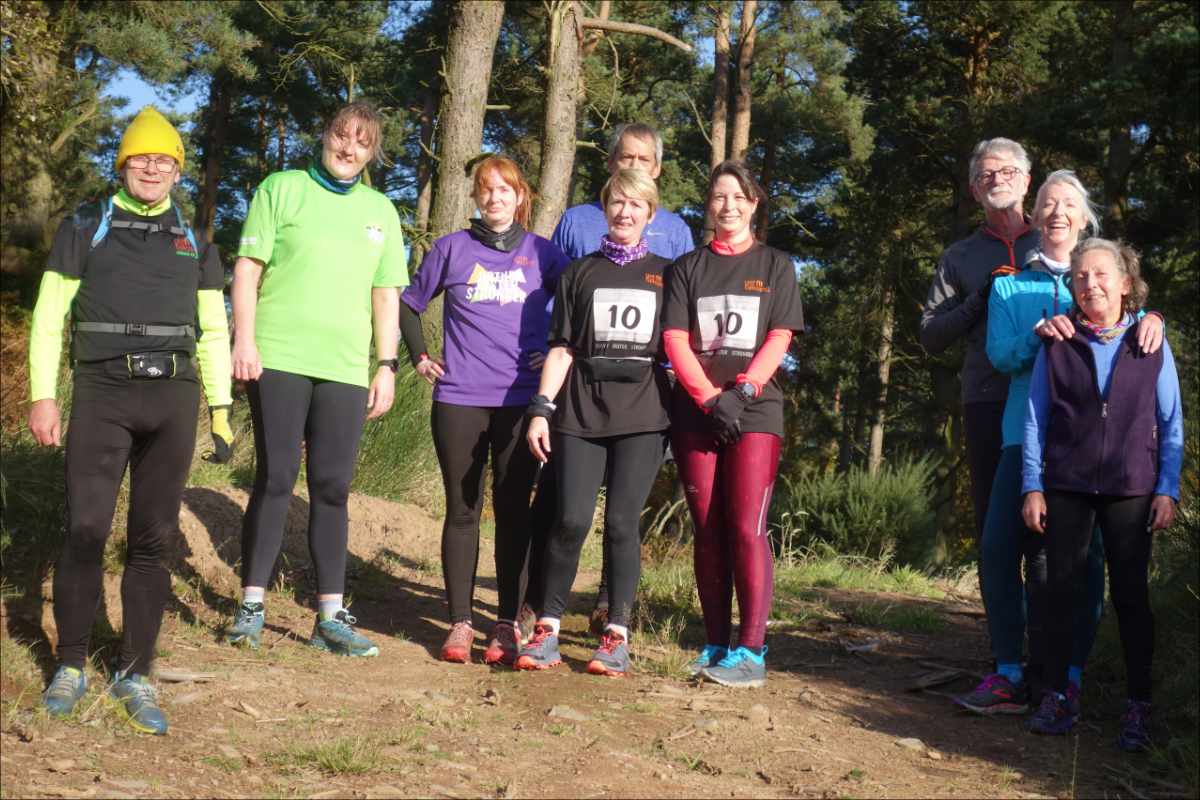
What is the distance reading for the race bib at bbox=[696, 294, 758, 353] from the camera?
5.16 meters

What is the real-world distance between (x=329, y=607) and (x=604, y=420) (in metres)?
1.37

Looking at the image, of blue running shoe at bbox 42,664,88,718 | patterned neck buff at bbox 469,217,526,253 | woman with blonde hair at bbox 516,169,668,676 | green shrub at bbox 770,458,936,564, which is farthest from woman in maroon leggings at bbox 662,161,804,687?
green shrub at bbox 770,458,936,564

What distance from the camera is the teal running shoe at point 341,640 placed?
5.27 metres

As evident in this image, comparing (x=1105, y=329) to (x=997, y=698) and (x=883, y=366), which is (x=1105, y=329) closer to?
(x=997, y=698)

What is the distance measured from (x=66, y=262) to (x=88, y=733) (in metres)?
1.47

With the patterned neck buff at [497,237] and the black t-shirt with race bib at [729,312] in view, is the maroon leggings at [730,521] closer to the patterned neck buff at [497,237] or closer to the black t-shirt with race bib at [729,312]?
the black t-shirt with race bib at [729,312]

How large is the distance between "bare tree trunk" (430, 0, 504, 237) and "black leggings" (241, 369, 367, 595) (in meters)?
4.98

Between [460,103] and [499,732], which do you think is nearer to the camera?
[499,732]

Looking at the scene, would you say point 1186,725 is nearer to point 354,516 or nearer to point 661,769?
point 661,769

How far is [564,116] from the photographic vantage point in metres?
10.8

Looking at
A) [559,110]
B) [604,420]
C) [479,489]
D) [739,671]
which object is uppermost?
[559,110]

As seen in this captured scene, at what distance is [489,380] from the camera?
5.36 m

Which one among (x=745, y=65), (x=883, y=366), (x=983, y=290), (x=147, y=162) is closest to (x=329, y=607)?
(x=147, y=162)

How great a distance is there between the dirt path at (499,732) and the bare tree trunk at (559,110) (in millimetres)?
5469
